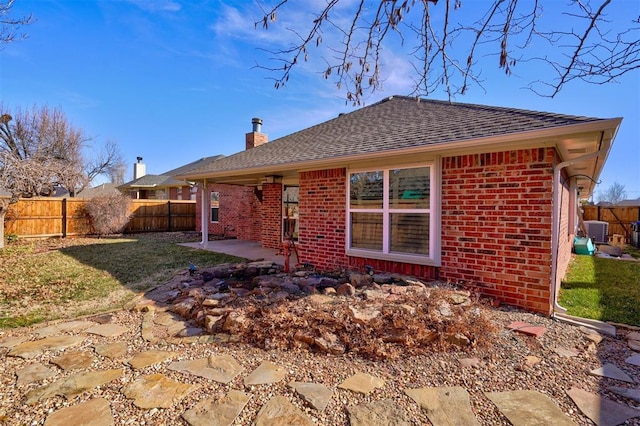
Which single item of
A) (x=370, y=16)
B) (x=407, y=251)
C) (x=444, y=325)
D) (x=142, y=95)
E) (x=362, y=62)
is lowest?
(x=444, y=325)

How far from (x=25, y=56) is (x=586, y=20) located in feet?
35.2

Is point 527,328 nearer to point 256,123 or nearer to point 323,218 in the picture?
point 323,218

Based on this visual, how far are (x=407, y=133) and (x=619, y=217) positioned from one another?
57.2 ft

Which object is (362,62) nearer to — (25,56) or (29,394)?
(29,394)

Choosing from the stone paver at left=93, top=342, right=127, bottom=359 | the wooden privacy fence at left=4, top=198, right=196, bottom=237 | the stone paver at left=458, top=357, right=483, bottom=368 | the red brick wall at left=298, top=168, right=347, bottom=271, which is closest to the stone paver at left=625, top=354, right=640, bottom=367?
the stone paver at left=458, top=357, right=483, bottom=368

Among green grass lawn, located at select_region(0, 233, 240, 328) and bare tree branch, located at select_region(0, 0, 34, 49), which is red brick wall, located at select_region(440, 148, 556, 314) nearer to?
green grass lawn, located at select_region(0, 233, 240, 328)

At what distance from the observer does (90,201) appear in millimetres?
15320

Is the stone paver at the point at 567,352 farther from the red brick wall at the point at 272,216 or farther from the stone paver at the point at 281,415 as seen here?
the red brick wall at the point at 272,216

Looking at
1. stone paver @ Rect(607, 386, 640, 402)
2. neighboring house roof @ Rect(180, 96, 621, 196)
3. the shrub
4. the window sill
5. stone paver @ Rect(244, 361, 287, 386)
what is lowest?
stone paver @ Rect(244, 361, 287, 386)

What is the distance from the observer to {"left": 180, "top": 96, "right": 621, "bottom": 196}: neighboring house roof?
14.8ft

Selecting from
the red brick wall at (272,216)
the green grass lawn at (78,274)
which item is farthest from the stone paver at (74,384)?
the red brick wall at (272,216)

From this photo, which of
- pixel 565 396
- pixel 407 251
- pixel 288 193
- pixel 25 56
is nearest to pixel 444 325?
pixel 565 396

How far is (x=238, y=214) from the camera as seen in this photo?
1462 cm

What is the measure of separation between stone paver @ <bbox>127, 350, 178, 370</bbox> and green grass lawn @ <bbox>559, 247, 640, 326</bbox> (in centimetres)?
560
